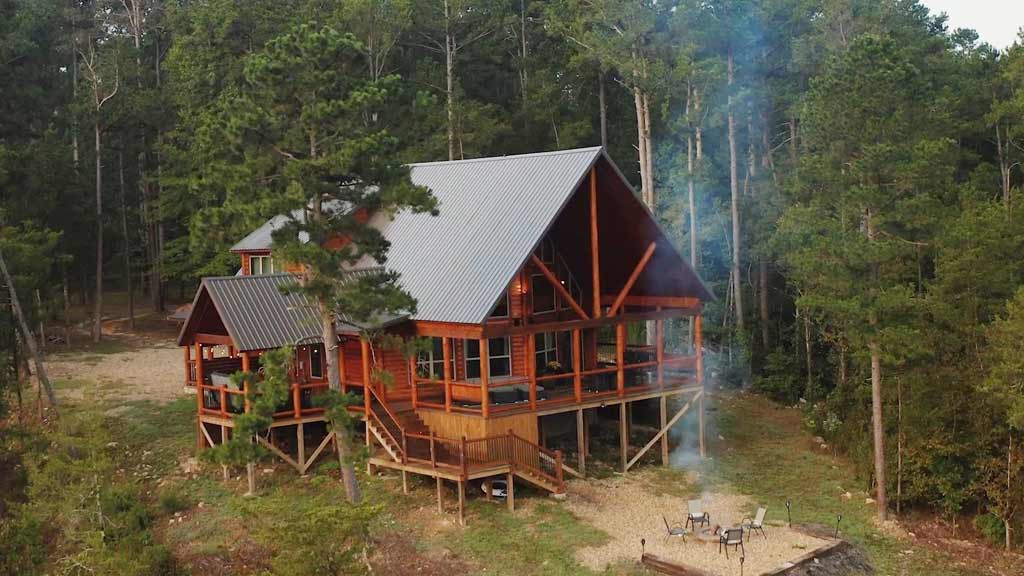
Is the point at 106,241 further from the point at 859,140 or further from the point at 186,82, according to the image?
the point at 859,140

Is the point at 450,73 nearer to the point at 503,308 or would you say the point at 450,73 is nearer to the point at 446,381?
the point at 503,308

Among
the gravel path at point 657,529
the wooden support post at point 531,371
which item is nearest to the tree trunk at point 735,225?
the gravel path at point 657,529

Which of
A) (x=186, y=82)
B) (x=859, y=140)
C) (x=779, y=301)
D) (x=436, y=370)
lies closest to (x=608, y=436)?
(x=436, y=370)

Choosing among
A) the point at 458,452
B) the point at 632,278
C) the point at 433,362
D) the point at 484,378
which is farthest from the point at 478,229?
the point at 458,452

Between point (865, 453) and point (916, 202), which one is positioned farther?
point (865, 453)

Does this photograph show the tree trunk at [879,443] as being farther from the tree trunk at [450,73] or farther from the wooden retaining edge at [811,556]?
the tree trunk at [450,73]

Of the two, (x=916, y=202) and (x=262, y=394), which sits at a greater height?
(x=916, y=202)

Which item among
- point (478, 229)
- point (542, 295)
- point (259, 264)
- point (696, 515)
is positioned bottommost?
point (696, 515)

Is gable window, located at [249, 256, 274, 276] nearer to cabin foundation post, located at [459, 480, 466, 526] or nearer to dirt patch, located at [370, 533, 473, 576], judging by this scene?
cabin foundation post, located at [459, 480, 466, 526]
